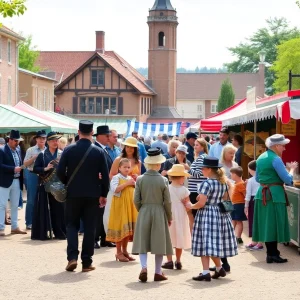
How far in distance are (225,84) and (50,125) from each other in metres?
76.8

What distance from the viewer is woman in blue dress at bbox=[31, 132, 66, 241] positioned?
14.8 metres

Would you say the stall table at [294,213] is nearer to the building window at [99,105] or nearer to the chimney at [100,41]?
the building window at [99,105]

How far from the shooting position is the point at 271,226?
12.2 m

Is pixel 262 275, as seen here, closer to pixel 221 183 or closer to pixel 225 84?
pixel 221 183

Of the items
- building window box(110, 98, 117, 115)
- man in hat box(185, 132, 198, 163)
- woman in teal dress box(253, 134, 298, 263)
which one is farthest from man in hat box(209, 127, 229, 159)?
building window box(110, 98, 117, 115)

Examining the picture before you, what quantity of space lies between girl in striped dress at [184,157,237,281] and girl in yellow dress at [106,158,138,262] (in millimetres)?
1808

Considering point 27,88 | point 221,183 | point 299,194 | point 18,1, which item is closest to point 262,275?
point 221,183

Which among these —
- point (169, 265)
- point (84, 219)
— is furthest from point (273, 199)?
point (84, 219)

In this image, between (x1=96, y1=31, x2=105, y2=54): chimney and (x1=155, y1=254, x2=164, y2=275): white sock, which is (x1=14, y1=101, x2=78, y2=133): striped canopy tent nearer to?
(x1=155, y1=254, x2=164, y2=275): white sock

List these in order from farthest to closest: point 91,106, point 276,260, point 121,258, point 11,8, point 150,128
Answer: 1. point 91,106
2. point 150,128
3. point 11,8
4. point 121,258
5. point 276,260

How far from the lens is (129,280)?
409 inches

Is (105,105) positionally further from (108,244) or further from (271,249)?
(271,249)

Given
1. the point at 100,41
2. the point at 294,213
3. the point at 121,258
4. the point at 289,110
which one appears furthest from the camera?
the point at 100,41

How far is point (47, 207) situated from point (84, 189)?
4010 millimetres
